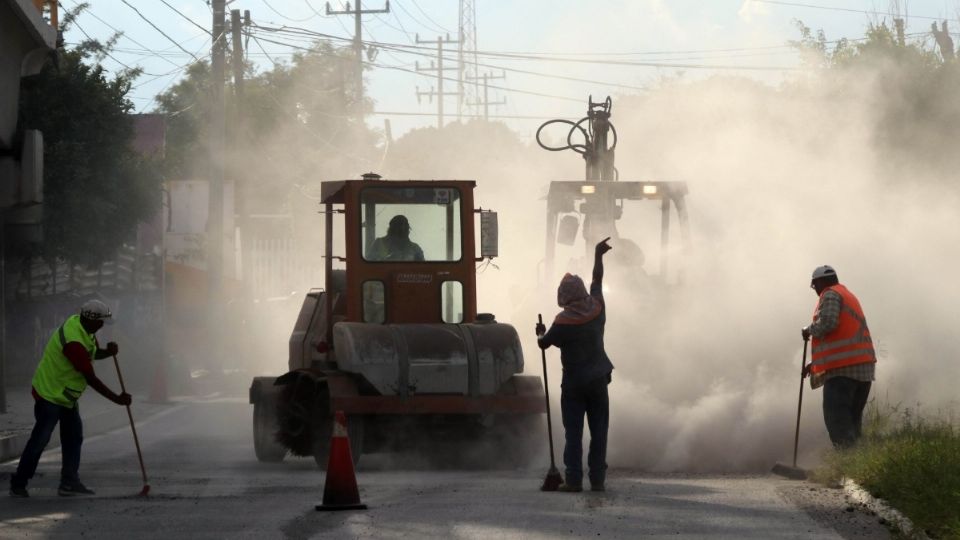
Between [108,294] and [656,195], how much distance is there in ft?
60.4

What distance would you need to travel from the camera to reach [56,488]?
13.8 m

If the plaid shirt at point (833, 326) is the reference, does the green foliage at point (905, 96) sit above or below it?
above

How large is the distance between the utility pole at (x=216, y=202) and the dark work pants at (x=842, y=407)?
22.3m

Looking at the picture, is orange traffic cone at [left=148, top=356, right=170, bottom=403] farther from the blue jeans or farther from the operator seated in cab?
the blue jeans

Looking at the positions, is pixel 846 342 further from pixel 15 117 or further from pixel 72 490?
pixel 15 117

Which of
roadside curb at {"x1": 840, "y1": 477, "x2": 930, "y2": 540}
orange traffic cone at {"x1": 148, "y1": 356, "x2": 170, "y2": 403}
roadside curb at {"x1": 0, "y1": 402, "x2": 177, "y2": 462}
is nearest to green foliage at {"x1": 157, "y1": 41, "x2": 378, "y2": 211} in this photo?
orange traffic cone at {"x1": 148, "y1": 356, "x2": 170, "y2": 403}

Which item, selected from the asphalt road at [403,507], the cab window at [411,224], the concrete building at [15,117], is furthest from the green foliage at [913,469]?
the concrete building at [15,117]

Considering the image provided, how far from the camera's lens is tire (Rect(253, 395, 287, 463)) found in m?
15.8

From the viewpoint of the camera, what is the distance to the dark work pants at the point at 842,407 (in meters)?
14.0

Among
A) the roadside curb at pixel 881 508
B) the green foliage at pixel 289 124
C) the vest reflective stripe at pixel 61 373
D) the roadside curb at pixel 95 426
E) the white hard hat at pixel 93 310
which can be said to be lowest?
the roadside curb at pixel 95 426

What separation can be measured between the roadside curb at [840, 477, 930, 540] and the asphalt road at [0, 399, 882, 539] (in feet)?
0.97

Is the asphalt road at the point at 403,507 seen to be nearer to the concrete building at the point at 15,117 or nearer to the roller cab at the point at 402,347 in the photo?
the roller cab at the point at 402,347

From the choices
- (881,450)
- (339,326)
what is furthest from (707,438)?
(339,326)

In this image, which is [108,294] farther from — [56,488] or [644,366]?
[56,488]
